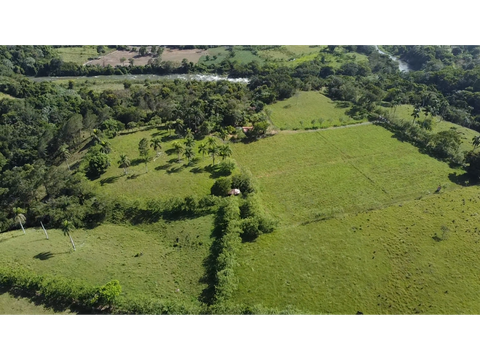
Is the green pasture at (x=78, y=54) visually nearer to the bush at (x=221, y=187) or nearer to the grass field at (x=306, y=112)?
the grass field at (x=306, y=112)

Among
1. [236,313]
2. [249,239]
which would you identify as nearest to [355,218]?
[249,239]

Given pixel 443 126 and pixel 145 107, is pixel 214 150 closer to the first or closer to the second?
pixel 145 107

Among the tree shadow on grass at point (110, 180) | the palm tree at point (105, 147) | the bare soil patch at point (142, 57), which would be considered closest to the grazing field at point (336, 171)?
the tree shadow on grass at point (110, 180)

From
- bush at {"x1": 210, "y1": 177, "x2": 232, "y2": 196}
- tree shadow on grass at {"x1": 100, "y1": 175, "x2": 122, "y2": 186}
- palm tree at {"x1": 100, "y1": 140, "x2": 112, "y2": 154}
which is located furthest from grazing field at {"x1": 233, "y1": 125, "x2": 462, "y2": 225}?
palm tree at {"x1": 100, "y1": 140, "x2": 112, "y2": 154}

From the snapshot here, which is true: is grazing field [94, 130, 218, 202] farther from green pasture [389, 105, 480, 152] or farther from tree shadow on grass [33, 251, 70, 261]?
green pasture [389, 105, 480, 152]

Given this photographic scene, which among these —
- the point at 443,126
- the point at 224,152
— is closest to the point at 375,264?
the point at 224,152
